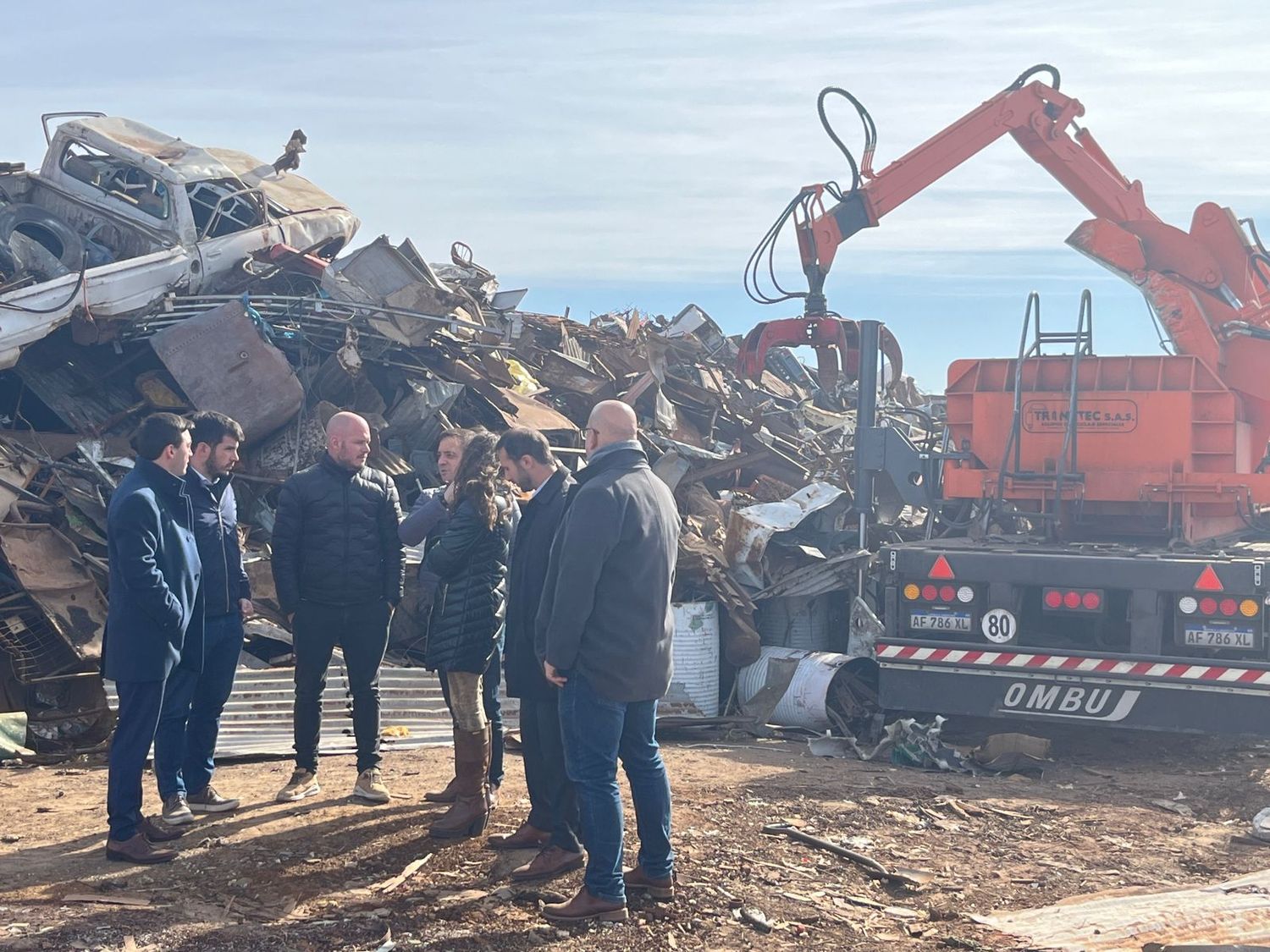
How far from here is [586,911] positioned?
4.52 metres

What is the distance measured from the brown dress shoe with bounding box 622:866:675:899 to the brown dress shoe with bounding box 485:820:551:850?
0.62 metres

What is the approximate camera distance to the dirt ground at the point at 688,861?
4434mm

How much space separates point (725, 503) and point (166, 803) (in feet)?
21.5

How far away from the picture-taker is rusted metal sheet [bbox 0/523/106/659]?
7980mm

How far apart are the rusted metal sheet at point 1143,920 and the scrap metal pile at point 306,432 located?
447 centimetres

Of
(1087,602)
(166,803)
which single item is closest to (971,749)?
(1087,602)

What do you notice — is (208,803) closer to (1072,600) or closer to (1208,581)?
(1072,600)

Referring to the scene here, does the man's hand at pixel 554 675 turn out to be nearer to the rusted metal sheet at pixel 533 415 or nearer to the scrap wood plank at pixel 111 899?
the scrap wood plank at pixel 111 899

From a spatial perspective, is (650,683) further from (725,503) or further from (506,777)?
(725,503)

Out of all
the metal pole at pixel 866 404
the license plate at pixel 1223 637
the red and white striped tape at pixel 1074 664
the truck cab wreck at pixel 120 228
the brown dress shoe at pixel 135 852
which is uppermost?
the truck cab wreck at pixel 120 228

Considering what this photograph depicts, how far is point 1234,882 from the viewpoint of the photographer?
5.06 m

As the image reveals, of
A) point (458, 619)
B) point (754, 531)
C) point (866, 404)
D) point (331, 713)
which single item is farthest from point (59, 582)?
point (866, 404)

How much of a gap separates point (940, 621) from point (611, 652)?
3.59m

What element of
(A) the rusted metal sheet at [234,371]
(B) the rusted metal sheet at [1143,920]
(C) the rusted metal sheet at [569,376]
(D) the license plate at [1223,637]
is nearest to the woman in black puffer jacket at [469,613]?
(B) the rusted metal sheet at [1143,920]
